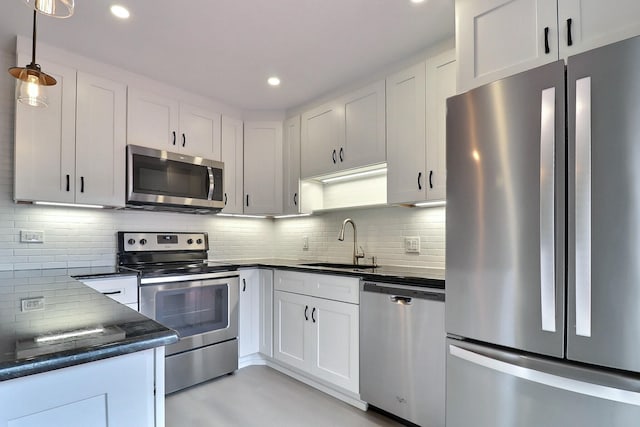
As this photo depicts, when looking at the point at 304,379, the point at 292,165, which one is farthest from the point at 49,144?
the point at 304,379

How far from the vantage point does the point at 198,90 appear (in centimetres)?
308

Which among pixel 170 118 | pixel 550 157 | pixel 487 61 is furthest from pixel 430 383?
pixel 170 118

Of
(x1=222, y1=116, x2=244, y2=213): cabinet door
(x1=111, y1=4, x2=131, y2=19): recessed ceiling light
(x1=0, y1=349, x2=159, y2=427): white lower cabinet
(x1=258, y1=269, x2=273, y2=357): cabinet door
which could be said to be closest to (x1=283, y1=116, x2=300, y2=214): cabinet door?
(x1=222, y1=116, x2=244, y2=213): cabinet door

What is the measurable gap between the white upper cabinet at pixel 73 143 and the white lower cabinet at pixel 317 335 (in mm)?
1547

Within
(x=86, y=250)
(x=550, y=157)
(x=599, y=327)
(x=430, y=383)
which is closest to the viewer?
(x=599, y=327)

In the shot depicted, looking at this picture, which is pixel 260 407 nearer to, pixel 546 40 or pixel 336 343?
pixel 336 343

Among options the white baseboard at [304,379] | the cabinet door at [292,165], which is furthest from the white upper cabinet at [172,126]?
the white baseboard at [304,379]

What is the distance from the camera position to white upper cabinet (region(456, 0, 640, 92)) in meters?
1.31

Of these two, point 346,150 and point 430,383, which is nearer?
point 430,383

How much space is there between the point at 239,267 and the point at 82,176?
134 cm

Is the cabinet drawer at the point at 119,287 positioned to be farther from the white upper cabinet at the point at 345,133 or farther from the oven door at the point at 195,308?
the white upper cabinet at the point at 345,133

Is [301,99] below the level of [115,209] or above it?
above

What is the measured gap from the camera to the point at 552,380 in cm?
128

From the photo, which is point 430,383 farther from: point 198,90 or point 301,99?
point 198,90
